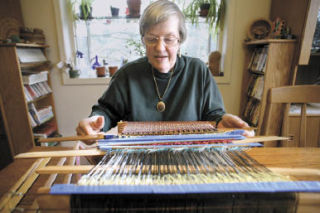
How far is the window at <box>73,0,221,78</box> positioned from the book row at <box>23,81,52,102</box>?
0.49 m

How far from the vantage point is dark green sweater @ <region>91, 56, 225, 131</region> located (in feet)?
3.55

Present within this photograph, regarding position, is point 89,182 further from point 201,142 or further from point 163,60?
point 163,60

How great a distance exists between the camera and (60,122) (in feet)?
8.55

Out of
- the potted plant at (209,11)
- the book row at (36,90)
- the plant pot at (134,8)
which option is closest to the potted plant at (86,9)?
the plant pot at (134,8)

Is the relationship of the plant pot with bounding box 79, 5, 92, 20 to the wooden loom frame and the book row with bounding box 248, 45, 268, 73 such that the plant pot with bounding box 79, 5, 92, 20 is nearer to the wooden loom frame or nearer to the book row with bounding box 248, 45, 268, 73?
the book row with bounding box 248, 45, 268, 73

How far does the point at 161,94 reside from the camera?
1.11m

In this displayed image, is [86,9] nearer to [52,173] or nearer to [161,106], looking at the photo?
[161,106]

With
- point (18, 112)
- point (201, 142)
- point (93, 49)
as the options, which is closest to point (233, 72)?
point (93, 49)

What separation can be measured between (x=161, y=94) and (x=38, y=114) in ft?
5.93

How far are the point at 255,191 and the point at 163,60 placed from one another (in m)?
0.81

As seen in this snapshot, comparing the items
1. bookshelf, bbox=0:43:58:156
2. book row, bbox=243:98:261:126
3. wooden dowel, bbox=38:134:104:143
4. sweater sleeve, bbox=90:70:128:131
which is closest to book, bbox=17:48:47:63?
bookshelf, bbox=0:43:58:156

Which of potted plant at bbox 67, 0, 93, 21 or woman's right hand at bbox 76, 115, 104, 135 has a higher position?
potted plant at bbox 67, 0, 93, 21

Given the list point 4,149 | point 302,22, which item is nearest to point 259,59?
point 302,22

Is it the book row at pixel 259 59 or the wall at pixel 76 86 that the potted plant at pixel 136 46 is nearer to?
the wall at pixel 76 86
